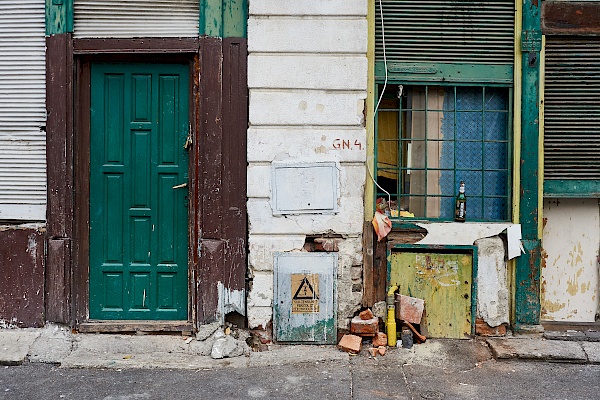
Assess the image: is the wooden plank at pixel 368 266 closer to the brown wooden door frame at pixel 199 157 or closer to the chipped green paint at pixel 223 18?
the brown wooden door frame at pixel 199 157

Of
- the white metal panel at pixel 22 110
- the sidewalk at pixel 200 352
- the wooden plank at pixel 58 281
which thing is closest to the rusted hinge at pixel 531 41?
the sidewalk at pixel 200 352

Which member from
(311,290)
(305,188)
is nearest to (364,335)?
(311,290)

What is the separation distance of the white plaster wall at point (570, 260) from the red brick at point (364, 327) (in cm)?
168

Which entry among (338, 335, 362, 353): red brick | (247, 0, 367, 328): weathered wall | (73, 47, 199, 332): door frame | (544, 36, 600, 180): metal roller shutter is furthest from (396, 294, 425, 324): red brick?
(73, 47, 199, 332): door frame

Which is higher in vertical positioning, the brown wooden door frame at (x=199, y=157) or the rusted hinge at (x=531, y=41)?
the rusted hinge at (x=531, y=41)

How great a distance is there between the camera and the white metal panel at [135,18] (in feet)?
19.0

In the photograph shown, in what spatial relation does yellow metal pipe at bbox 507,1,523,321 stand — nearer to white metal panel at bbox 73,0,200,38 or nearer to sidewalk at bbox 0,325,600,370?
sidewalk at bbox 0,325,600,370

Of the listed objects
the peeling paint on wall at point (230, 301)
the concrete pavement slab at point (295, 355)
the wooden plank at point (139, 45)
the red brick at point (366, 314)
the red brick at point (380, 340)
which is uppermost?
the wooden plank at point (139, 45)

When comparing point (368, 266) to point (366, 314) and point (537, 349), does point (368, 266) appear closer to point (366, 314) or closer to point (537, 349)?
point (366, 314)

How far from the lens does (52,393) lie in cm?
479

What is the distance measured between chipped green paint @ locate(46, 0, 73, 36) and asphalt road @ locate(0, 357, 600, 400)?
9.63 feet

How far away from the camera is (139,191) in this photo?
5.92 metres

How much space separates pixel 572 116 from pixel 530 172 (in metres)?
0.68

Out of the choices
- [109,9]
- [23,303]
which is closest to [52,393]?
[23,303]
